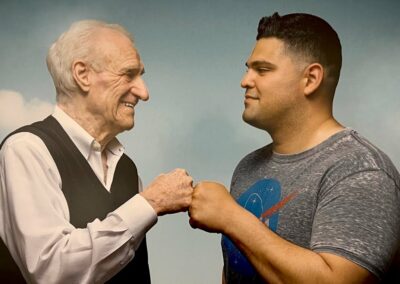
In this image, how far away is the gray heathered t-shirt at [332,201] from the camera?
43.9 inches

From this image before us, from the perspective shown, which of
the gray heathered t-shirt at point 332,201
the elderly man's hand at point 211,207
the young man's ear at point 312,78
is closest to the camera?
the gray heathered t-shirt at point 332,201

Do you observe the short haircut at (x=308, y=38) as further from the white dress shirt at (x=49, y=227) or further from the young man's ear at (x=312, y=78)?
the white dress shirt at (x=49, y=227)

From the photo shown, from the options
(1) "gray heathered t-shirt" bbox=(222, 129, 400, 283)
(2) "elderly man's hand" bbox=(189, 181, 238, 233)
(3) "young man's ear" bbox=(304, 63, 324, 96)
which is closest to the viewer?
(1) "gray heathered t-shirt" bbox=(222, 129, 400, 283)

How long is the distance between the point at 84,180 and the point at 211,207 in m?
0.30

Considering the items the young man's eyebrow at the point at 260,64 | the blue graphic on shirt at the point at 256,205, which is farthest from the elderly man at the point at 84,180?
the young man's eyebrow at the point at 260,64

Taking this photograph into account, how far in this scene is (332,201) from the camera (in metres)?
1.17

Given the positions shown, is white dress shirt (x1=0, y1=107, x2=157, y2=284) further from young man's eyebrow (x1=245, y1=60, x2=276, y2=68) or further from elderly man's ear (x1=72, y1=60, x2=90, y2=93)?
young man's eyebrow (x1=245, y1=60, x2=276, y2=68)

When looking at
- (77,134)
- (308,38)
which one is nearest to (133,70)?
(77,134)

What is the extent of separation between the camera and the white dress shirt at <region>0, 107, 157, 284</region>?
1.19 meters

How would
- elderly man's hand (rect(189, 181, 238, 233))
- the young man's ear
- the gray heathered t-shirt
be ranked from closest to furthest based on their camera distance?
the gray heathered t-shirt → elderly man's hand (rect(189, 181, 238, 233)) → the young man's ear

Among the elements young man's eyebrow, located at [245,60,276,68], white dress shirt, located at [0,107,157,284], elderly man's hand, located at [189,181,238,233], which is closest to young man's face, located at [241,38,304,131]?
young man's eyebrow, located at [245,60,276,68]

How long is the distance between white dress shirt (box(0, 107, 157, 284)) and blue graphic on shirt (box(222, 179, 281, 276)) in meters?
0.25

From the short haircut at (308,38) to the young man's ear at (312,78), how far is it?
18mm

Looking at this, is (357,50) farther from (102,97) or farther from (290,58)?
(102,97)
